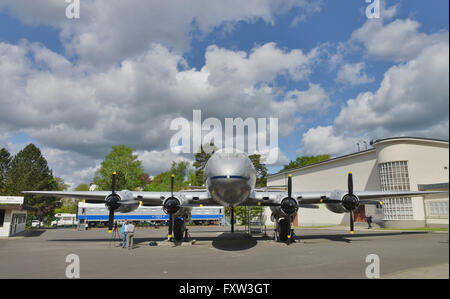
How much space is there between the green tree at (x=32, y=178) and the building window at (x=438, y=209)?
184 feet

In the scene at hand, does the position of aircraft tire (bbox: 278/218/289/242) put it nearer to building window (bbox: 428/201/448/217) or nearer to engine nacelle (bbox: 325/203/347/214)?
engine nacelle (bbox: 325/203/347/214)

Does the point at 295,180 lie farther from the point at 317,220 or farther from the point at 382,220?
the point at 382,220

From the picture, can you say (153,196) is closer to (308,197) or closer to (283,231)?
(283,231)

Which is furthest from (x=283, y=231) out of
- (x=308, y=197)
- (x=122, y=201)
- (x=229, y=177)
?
(x=122, y=201)

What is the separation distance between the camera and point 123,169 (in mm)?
59281

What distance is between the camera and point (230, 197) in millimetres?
13086

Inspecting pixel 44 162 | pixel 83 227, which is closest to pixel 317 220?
pixel 83 227

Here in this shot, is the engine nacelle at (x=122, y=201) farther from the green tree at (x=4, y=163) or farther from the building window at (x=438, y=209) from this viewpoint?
the green tree at (x=4, y=163)

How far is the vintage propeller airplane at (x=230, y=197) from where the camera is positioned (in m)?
12.6

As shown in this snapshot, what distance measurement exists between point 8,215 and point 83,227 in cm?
1158

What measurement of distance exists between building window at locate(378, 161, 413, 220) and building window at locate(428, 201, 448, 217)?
28.7 m

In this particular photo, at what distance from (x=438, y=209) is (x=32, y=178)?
58.9 metres

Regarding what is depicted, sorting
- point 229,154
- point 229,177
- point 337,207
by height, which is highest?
point 229,154
